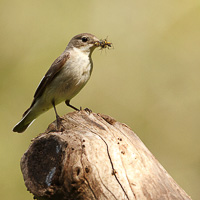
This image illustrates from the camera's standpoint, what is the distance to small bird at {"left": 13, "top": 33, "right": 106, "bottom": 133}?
5.16m

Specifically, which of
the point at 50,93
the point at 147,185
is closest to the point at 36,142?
the point at 147,185

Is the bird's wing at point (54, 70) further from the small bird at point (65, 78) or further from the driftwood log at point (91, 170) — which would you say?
the driftwood log at point (91, 170)

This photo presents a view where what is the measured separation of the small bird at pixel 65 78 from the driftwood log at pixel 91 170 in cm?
160

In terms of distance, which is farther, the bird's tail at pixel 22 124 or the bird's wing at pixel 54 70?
the bird's tail at pixel 22 124

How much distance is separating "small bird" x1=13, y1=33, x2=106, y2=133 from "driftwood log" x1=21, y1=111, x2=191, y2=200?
63.1 inches

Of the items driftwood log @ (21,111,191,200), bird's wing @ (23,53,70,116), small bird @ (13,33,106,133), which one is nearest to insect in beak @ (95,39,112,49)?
small bird @ (13,33,106,133)

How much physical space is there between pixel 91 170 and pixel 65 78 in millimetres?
2132

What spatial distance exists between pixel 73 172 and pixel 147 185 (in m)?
0.60

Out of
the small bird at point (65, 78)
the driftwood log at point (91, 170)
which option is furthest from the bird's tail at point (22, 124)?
the driftwood log at point (91, 170)

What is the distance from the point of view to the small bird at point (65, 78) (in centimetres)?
516

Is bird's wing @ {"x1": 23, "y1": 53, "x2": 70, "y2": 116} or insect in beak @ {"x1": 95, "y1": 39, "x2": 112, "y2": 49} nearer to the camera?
bird's wing @ {"x1": 23, "y1": 53, "x2": 70, "y2": 116}

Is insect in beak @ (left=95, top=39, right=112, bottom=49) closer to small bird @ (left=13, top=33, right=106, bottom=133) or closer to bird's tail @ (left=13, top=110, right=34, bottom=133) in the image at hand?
small bird @ (left=13, top=33, right=106, bottom=133)

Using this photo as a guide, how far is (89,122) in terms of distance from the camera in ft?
12.7

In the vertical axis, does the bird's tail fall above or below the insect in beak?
below
